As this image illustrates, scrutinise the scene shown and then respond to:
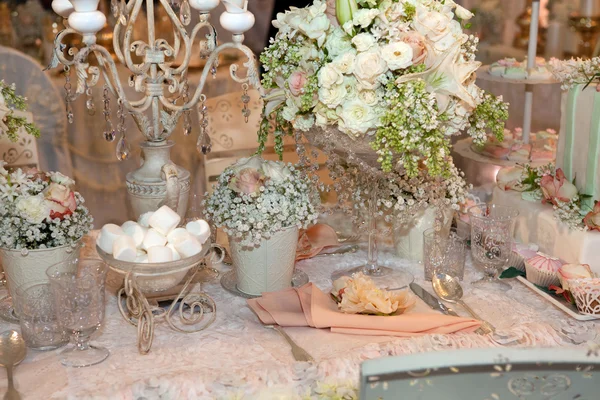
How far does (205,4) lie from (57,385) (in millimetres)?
938

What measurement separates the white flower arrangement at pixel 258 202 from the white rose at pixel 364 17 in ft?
1.22

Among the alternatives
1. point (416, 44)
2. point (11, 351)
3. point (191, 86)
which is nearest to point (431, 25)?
point (416, 44)

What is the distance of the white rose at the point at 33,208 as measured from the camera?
1641mm

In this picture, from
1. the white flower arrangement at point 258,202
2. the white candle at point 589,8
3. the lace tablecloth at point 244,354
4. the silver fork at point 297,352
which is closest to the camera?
the lace tablecloth at point 244,354

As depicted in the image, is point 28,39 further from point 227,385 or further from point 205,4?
point 227,385

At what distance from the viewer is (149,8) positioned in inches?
72.4

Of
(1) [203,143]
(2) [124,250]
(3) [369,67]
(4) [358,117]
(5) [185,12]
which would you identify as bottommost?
(2) [124,250]

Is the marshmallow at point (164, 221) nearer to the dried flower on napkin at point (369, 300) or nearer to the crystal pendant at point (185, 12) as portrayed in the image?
the dried flower on napkin at point (369, 300)

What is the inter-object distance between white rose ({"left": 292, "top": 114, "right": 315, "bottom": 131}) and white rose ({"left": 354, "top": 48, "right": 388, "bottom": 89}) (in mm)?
196

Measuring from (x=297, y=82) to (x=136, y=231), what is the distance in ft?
1.59

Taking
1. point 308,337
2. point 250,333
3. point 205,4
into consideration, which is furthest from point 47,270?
point 205,4

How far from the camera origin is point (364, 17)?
1657mm

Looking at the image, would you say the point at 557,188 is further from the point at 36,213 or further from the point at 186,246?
the point at 36,213

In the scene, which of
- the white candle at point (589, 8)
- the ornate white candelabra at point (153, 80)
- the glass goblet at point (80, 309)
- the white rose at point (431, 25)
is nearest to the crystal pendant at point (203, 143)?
the ornate white candelabra at point (153, 80)
